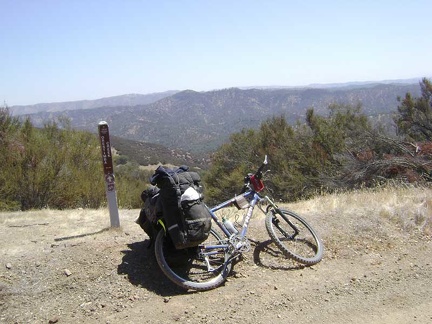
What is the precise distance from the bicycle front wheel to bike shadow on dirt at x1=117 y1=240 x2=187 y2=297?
1436 millimetres

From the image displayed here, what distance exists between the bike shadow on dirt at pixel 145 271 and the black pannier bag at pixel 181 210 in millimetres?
527

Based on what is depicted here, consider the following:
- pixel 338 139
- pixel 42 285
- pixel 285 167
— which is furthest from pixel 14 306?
pixel 338 139

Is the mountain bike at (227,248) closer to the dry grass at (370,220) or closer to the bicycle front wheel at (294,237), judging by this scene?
the bicycle front wheel at (294,237)

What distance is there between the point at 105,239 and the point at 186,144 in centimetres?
19131

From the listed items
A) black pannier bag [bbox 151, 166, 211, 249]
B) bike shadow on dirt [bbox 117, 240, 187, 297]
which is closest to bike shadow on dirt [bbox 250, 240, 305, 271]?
black pannier bag [bbox 151, 166, 211, 249]

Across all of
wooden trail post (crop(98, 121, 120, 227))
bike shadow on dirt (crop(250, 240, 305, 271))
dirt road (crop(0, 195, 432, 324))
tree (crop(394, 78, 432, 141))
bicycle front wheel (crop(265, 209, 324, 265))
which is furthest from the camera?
tree (crop(394, 78, 432, 141))

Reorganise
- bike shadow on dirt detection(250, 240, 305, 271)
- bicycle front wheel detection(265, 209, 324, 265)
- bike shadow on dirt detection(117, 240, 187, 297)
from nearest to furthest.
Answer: bike shadow on dirt detection(117, 240, 187, 297) → bike shadow on dirt detection(250, 240, 305, 271) → bicycle front wheel detection(265, 209, 324, 265)

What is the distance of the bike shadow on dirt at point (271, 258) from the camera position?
177 inches

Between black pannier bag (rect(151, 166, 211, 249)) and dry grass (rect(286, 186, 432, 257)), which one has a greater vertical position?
black pannier bag (rect(151, 166, 211, 249))

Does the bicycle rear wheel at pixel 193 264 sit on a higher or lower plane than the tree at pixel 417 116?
lower

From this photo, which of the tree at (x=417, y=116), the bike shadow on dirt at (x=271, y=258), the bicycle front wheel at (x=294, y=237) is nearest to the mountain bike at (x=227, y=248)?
the bicycle front wheel at (x=294, y=237)

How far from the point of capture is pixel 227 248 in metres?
4.32

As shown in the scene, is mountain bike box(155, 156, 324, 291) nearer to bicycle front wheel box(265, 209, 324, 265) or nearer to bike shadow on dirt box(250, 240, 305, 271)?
bicycle front wheel box(265, 209, 324, 265)

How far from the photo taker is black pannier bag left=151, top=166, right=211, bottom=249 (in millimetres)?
3826
